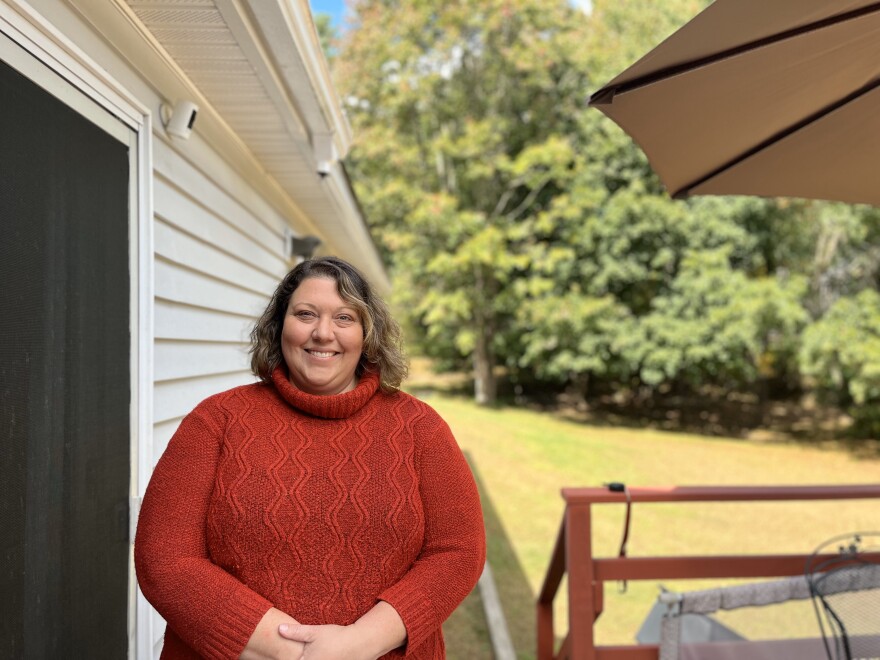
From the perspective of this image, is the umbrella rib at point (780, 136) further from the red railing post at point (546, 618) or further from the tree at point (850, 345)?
the tree at point (850, 345)

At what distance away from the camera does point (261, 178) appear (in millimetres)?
4516

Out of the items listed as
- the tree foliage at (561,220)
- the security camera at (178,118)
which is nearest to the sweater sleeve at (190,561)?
the security camera at (178,118)

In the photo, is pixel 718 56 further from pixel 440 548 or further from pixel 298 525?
pixel 298 525

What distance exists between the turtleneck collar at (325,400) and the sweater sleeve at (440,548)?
0.16 meters

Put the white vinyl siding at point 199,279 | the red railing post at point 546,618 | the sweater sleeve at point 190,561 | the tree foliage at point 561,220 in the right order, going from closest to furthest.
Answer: the sweater sleeve at point 190,561 → the white vinyl siding at point 199,279 → the red railing post at point 546,618 → the tree foliage at point 561,220

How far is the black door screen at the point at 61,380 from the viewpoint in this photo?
4.87ft

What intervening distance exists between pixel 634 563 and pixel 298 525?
5.97 ft

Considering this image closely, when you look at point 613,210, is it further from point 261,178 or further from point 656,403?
point 261,178

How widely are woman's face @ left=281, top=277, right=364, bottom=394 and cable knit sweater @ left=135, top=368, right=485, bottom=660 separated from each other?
59 millimetres

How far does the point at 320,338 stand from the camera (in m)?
1.54

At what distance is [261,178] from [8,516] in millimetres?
3327

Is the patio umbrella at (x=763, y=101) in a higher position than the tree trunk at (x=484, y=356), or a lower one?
higher

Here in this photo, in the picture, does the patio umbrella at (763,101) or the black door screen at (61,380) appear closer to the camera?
the black door screen at (61,380)

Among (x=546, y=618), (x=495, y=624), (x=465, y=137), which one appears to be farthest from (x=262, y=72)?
(x=465, y=137)
